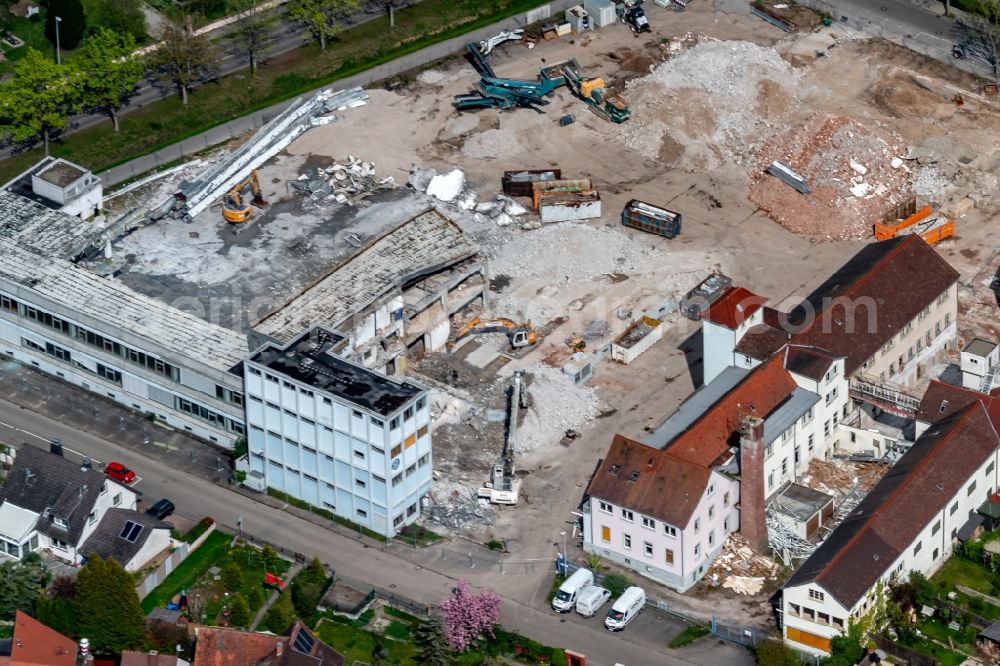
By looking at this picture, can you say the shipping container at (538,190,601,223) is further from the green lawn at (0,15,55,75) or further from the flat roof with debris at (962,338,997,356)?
the green lawn at (0,15,55,75)

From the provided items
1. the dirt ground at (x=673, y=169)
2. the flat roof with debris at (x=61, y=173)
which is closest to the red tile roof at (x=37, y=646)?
the dirt ground at (x=673, y=169)

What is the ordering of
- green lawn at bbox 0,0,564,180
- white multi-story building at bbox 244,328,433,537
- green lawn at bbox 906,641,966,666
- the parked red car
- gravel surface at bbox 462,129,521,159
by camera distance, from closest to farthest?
green lawn at bbox 906,641,966,666 → white multi-story building at bbox 244,328,433,537 → the parked red car → gravel surface at bbox 462,129,521,159 → green lawn at bbox 0,0,564,180

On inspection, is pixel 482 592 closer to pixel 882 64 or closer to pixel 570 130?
pixel 570 130

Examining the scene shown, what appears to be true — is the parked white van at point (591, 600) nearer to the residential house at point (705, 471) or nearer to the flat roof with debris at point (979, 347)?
the residential house at point (705, 471)

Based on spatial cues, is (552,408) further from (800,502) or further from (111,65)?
(111,65)

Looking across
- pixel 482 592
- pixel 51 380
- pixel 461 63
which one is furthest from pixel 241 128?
pixel 482 592

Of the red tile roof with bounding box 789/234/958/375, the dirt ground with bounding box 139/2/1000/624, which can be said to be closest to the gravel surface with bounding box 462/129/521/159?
the dirt ground with bounding box 139/2/1000/624

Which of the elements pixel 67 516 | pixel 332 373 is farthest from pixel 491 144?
pixel 67 516

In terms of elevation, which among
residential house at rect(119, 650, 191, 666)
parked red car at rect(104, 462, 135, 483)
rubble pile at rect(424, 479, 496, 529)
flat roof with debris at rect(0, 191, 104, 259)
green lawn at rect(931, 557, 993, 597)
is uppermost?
flat roof with debris at rect(0, 191, 104, 259)
